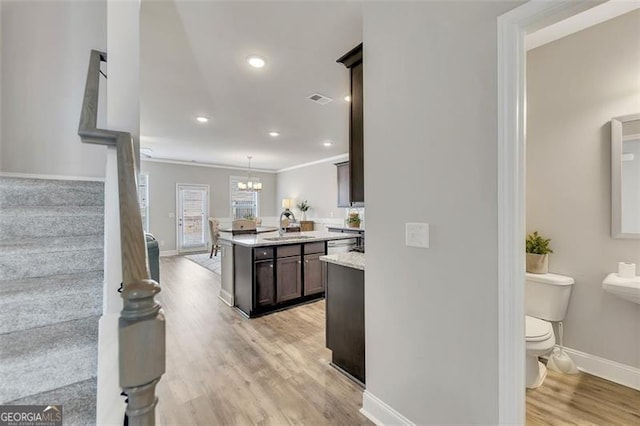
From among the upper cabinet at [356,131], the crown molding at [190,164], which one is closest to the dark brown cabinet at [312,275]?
the upper cabinet at [356,131]

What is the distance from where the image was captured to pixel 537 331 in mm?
1878

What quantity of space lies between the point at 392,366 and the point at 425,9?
6.66 ft

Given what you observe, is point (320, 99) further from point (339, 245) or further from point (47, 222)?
point (47, 222)

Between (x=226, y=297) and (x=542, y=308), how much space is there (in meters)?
3.57

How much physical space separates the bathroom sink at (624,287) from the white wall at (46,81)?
15.5 feet

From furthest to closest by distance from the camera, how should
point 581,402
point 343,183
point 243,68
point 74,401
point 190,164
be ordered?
point 190,164 < point 343,183 < point 243,68 < point 581,402 < point 74,401

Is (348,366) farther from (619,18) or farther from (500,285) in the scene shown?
(619,18)

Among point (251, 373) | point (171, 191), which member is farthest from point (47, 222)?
point (171, 191)

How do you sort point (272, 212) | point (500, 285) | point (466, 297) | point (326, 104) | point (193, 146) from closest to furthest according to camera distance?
point (500, 285) → point (466, 297) → point (326, 104) → point (193, 146) → point (272, 212)

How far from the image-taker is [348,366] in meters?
2.17

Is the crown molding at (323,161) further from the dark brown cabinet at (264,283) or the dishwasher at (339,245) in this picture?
the dark brown cabinet at (264,283)

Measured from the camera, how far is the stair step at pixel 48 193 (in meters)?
1.84

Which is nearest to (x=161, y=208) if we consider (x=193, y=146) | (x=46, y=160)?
(x=193, y=146)

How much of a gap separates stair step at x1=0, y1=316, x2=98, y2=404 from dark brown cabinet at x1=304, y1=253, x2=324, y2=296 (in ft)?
8.84
